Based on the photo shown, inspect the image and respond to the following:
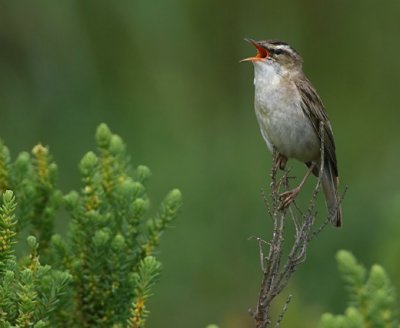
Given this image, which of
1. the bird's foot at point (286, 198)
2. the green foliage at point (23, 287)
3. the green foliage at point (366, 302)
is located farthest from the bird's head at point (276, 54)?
the green foliage at point (23, 287)

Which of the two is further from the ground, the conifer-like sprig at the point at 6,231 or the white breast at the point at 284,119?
the white breast at the point at 284,119

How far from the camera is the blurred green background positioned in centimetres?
744

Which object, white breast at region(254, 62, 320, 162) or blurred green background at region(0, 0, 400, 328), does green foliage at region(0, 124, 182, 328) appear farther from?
blurred green background at region(0, 0, 400, 328)

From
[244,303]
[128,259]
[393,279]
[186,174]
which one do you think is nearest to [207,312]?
[244,303]

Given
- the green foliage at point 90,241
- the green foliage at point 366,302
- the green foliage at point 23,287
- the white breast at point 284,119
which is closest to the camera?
the green foliage at point 366,302

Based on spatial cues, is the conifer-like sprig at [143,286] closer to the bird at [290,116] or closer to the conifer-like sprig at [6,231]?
the conifer-like sprig at [6,231]

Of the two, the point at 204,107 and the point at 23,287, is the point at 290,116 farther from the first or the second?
the point at 23,287

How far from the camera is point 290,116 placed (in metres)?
5.83

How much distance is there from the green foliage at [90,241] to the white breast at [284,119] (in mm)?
1550

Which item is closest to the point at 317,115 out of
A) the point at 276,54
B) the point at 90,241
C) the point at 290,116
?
the point at 290,116

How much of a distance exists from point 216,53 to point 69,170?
1510 millimetres

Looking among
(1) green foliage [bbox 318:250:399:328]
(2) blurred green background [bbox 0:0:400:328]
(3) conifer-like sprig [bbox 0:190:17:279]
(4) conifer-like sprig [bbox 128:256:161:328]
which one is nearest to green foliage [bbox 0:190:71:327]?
(3) conifer-like sprig [bbox 0:190:17:279]

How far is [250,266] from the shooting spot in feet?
25.2

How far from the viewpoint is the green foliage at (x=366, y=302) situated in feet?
11.3
